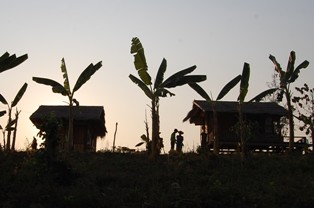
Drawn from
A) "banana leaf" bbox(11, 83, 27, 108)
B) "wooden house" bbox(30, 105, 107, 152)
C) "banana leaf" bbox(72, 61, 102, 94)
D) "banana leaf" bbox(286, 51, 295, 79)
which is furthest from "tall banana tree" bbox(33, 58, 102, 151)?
"banana leaf" bbox(286, 51, 295, 79)

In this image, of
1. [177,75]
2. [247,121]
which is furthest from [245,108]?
[177,75]

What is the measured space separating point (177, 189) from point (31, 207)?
167 inches

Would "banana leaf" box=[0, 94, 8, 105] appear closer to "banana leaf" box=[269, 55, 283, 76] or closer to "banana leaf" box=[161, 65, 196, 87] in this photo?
"banana leaf" box=[161, 65, 196, 87]

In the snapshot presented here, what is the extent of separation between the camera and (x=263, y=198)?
14250 millimetres

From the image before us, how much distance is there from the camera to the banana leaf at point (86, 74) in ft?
75.3

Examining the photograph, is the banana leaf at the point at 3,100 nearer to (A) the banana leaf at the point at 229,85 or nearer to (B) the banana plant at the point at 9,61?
(B) the banana plant at the point at 9,61

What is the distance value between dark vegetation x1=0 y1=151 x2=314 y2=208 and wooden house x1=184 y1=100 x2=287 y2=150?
6970 millimetres

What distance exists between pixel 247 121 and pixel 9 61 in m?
13.4

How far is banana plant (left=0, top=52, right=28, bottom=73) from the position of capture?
20.0 meters

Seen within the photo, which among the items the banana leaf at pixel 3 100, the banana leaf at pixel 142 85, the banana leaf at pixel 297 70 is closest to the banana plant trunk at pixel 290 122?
the banana leaf at pixel 297 70

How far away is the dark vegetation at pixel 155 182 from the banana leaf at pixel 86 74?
374 cm

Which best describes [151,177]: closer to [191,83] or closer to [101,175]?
[101,175]

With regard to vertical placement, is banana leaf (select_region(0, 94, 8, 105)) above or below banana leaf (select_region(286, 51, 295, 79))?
below

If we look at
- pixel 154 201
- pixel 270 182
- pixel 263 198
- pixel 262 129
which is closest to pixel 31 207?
pixel 154 201
